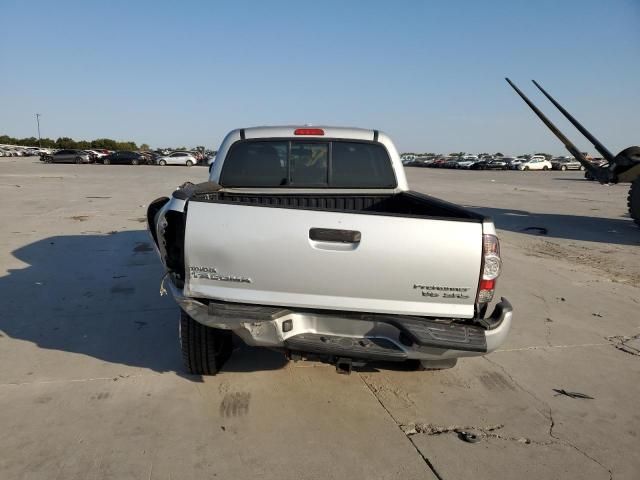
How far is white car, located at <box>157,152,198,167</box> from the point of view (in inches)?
1944

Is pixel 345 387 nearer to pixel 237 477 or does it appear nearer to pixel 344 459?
pixel 344 459

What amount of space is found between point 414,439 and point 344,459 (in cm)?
51

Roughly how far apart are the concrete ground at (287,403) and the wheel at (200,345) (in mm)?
127

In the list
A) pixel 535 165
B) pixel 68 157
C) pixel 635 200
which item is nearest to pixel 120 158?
pixel 68 157

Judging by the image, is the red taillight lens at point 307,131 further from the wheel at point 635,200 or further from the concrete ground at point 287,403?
the wheel at point 635,200

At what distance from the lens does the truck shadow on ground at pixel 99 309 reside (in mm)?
3982

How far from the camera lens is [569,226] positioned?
12.1 metres

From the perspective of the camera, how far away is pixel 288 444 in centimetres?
282

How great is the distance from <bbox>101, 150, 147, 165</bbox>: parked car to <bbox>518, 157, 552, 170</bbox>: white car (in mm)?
43790

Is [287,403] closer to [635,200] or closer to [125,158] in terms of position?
[635,200]

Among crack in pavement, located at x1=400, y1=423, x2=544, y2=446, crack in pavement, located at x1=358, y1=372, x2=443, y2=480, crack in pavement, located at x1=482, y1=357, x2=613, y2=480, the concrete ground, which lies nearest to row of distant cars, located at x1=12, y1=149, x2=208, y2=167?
the concrete ground

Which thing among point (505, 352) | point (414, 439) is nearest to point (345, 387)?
point (414, 439)

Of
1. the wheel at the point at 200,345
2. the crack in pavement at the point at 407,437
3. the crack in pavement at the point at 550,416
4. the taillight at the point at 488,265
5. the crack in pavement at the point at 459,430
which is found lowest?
the crack in pavement at the point at 550,416

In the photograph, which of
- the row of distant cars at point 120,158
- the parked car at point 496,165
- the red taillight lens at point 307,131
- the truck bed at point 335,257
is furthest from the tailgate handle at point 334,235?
the parked car at point 496,165
